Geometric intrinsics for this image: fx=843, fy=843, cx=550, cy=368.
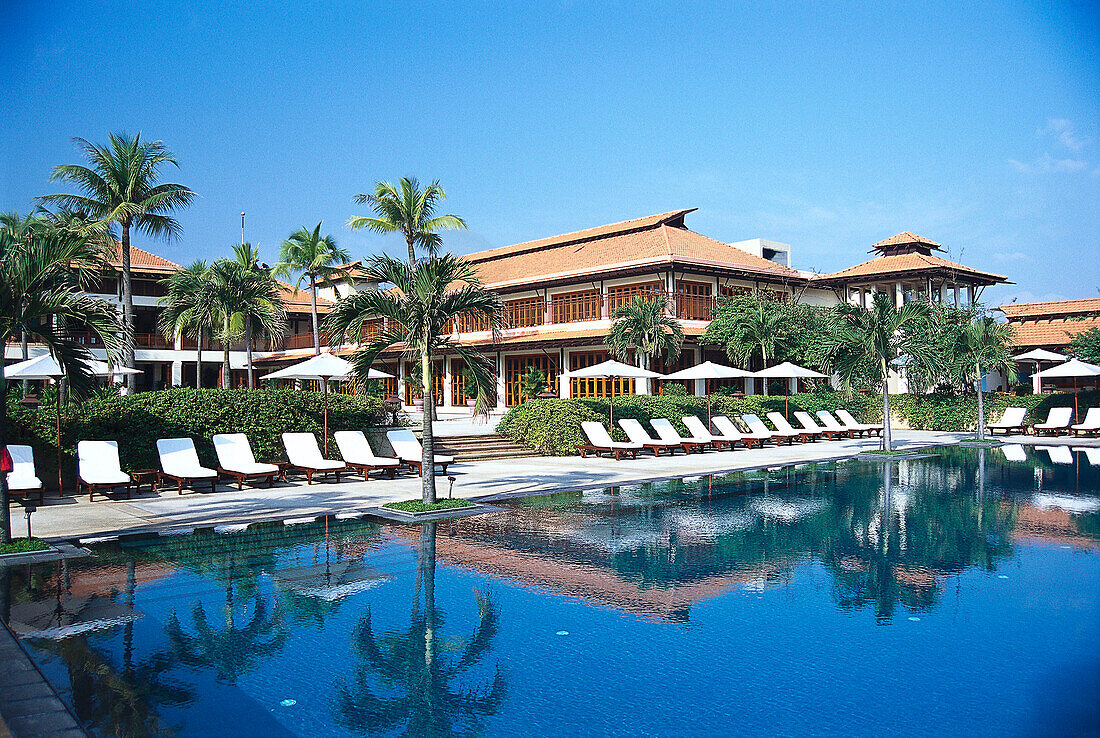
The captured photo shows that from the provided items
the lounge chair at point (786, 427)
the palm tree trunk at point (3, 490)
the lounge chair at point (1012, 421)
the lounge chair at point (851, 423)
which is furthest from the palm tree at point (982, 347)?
the palm tree trunk at point (3, 490)

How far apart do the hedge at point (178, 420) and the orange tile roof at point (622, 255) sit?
16.3 m

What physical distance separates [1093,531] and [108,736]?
10.4m

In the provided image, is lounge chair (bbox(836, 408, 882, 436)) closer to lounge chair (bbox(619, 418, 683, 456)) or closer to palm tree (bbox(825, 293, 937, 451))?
palm tree (bbox(825, 293, 937, 451))

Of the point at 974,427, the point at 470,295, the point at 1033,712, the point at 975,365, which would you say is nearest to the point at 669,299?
the point at 975,365

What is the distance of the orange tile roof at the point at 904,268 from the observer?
36956mm

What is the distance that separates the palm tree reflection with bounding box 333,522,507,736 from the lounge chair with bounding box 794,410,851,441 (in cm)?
2125

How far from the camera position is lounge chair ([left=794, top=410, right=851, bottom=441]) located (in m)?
25.9

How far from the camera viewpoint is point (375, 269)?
11625 millimetres

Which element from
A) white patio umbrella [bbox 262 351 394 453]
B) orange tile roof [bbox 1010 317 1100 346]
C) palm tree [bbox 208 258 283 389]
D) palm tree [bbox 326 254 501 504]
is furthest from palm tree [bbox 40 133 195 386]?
orange tile roof [bbox 1010 317 1100 346]

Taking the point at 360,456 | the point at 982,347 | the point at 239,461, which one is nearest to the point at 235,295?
the point at 360,456

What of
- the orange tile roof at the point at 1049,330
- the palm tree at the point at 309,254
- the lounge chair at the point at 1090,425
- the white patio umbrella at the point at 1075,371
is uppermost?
the palm tree at the point at 309,254

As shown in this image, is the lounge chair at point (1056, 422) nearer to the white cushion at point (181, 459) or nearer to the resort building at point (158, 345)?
the white cushion at point (181, 459)

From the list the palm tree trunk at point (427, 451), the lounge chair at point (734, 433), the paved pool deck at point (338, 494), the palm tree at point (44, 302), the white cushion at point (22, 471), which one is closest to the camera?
the palm tree at point (44, 302)

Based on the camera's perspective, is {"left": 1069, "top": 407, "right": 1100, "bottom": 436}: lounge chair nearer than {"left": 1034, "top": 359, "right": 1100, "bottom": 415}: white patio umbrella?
Yes
